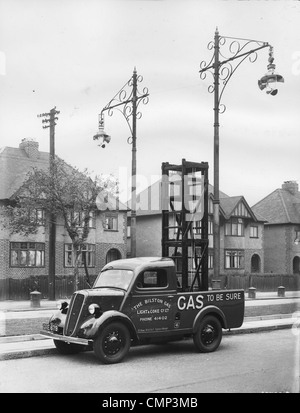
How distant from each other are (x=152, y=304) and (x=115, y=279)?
0.97m

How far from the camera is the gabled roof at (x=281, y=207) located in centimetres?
5084

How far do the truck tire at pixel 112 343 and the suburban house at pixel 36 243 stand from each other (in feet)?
61.1

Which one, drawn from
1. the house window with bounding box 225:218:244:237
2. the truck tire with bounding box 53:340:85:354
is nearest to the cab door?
the truck tire with bounding box 53:340:85:354

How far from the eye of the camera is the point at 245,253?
47375 millimetres

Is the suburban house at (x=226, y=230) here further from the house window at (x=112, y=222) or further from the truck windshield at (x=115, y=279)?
the truck windshield at (x=115, y=279)

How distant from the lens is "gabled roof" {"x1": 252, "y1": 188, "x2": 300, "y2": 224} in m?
50.8

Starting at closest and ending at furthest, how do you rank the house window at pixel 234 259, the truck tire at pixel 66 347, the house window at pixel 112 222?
the truck tire at pixel 66 347
the house window at pixel 112 222
the house window at pixel 234 259

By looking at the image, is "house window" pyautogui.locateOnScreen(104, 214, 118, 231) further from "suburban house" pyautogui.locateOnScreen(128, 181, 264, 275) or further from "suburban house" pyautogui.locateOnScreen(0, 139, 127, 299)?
"suburban house" pyautogui.locateOnScreen(128, 181, 264, 275)

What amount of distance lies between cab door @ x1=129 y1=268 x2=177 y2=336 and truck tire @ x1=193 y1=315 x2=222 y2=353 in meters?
0.72

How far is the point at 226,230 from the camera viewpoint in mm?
45750

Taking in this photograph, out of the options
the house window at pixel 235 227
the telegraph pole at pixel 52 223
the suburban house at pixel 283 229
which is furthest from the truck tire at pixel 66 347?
the suburban house at pixel 283 229
